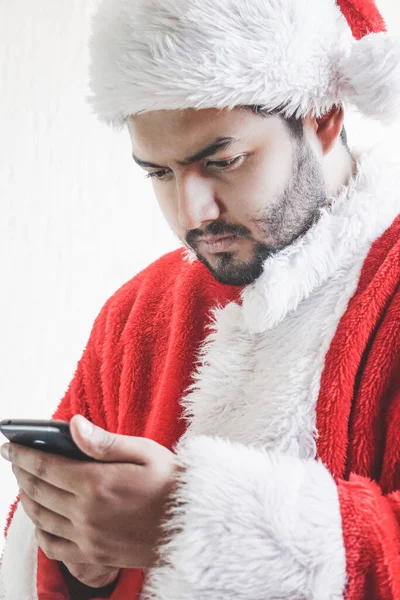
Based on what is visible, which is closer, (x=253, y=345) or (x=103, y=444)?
(x=103, y=444)

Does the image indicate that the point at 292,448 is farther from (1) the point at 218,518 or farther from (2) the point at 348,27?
(2) the point at 348,27

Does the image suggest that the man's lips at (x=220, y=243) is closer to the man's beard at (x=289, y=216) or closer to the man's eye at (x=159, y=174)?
the man's beard at (x=289, y=216)

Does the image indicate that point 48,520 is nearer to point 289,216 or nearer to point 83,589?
point 83,589

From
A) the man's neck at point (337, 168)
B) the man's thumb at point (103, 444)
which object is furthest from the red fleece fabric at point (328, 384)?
the man's thumb at point (103, 444)

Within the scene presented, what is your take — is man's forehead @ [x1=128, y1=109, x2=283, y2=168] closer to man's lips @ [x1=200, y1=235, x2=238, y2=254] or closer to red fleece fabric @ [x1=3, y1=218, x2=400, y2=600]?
man's lips @ [x1=200, y1=235, x2=238, y2=254]

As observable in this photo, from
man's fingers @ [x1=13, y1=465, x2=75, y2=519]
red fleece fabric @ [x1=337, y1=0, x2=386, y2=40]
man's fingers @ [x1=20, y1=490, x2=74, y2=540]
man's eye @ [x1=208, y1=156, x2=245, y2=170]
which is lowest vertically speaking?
man's fingers @ [x1=20, y1=490, x2=74, y2=540]

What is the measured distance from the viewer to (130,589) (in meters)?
0.83

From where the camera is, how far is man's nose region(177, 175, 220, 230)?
2.83 ft

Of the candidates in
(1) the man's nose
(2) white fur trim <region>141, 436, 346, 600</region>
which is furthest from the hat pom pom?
(2) white fur trim <region>141, 436, 346, 600</region>

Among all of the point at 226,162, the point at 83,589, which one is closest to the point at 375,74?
the point at 226,162

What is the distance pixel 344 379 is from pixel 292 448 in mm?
101

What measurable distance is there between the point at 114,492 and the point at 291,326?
1.05 feet

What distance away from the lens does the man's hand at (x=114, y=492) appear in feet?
2.12

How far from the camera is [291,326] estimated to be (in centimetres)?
84
